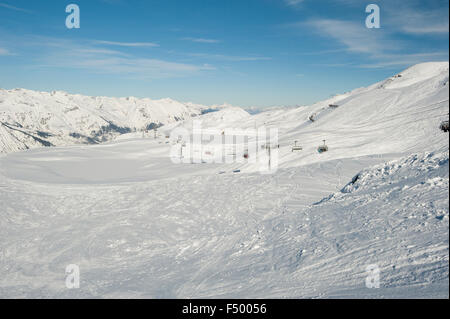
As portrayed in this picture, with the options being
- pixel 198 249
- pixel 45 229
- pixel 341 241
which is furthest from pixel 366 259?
pixel 45 229

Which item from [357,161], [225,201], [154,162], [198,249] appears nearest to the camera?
[198,249]

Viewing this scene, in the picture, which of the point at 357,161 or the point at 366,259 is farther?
Result: the point at 357,161

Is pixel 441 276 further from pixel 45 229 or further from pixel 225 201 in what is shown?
pixel 45 229

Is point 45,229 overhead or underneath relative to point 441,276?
underneath

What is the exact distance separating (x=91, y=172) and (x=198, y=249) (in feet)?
129

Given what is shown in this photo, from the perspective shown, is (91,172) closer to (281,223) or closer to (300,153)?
(300,153)

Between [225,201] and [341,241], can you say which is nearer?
[341,241]

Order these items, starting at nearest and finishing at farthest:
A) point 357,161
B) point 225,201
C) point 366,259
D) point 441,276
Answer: point 441,276
point 366,259
point 225,201
point 357,161

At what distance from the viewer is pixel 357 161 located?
99.6 ft

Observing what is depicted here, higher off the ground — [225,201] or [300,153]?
[300,153]

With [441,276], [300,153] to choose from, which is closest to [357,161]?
[300,153]
